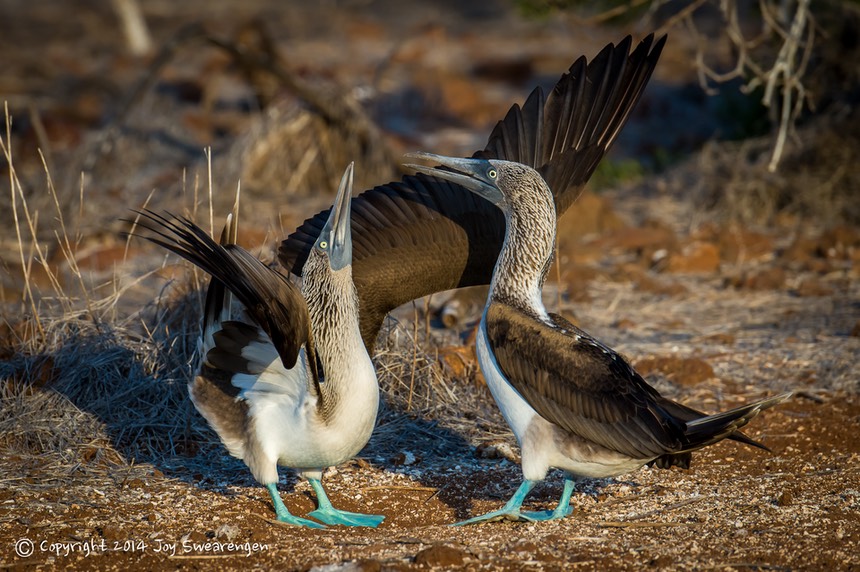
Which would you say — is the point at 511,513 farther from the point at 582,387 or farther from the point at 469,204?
the point at 469,204

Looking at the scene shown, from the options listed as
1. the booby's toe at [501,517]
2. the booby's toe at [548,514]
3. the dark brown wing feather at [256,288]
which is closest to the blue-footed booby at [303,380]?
the dark brown wing feather at [256,288]

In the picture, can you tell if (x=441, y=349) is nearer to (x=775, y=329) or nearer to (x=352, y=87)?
(x=775, y=329)

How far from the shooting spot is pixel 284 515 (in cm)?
436

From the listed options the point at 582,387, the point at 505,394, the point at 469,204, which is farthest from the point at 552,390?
the point at 469,204

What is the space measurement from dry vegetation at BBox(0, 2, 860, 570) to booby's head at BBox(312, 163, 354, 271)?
1.12 meters

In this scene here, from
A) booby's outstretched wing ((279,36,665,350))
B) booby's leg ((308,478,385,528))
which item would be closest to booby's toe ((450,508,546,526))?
booby's leg ((308,478,385,528))

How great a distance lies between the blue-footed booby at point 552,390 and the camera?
4012 millimetres

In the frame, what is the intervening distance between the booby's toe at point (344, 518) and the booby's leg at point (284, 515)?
3.5 inches

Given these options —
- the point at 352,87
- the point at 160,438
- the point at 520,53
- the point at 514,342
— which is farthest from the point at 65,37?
the point at 514,342

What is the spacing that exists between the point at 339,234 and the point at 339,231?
0.5 inches

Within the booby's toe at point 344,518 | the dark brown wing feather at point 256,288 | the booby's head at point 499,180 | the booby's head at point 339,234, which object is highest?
the booby's head at point 499,180

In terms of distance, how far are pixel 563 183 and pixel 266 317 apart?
1974 millimetres

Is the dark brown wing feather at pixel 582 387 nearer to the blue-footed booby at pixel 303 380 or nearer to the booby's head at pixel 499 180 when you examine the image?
the booby's head at pixel 499 180

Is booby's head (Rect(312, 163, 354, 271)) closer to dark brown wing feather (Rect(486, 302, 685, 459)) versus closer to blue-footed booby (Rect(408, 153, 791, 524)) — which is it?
blue-footed booby (Rect(408, 153, 791, 524))
